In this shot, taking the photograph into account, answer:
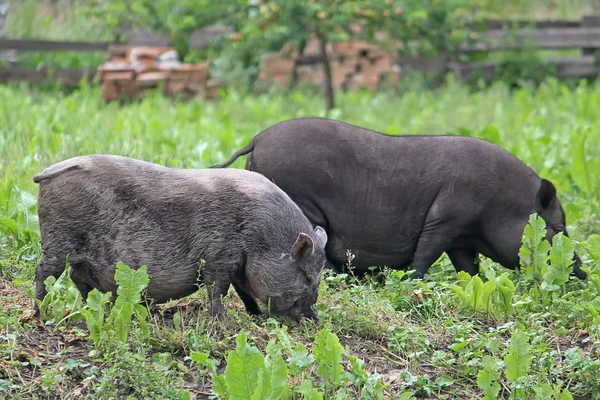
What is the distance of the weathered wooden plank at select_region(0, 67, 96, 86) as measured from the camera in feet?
49.1

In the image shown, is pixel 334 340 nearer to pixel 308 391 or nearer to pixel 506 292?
pixel 308 391

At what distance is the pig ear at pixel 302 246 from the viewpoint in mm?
3939

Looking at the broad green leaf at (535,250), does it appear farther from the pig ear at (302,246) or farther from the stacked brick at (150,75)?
the stacked brick at (150,75)

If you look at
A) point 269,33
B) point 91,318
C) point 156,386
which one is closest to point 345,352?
point 156,386

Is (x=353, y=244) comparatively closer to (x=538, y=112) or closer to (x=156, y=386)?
(x=156, y=386)

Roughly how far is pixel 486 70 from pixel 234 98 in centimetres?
539

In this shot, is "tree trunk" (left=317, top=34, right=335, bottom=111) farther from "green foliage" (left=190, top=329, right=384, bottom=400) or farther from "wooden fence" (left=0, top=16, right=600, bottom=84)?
"green foliage" (left=190, top=329, right=384, bottom=400)

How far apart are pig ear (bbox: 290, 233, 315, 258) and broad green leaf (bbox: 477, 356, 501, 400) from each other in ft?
3.01

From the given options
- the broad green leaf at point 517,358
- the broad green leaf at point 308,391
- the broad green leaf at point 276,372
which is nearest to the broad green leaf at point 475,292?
the broad green leaf at point 517,358

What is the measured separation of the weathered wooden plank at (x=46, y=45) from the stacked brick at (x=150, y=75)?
74cm

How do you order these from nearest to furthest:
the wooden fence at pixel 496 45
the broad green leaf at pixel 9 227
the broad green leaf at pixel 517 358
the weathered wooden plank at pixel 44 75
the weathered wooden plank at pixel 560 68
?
the broad green leaf at pixel 517 358
the broad green leaf at pixel 9 227
the weathered wooden plank at pixel 44 75
the wooden fence at pixel 496 45
the weathered wooden plank at pixel 560 68

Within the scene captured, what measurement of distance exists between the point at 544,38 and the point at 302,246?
527 inches

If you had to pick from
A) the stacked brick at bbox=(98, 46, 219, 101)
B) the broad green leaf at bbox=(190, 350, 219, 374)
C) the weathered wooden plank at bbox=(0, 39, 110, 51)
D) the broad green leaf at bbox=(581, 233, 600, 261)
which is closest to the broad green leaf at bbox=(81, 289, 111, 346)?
the broad green leaf at bbox=(190, 350, 219, 374)

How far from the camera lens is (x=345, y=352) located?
390 centimetres
